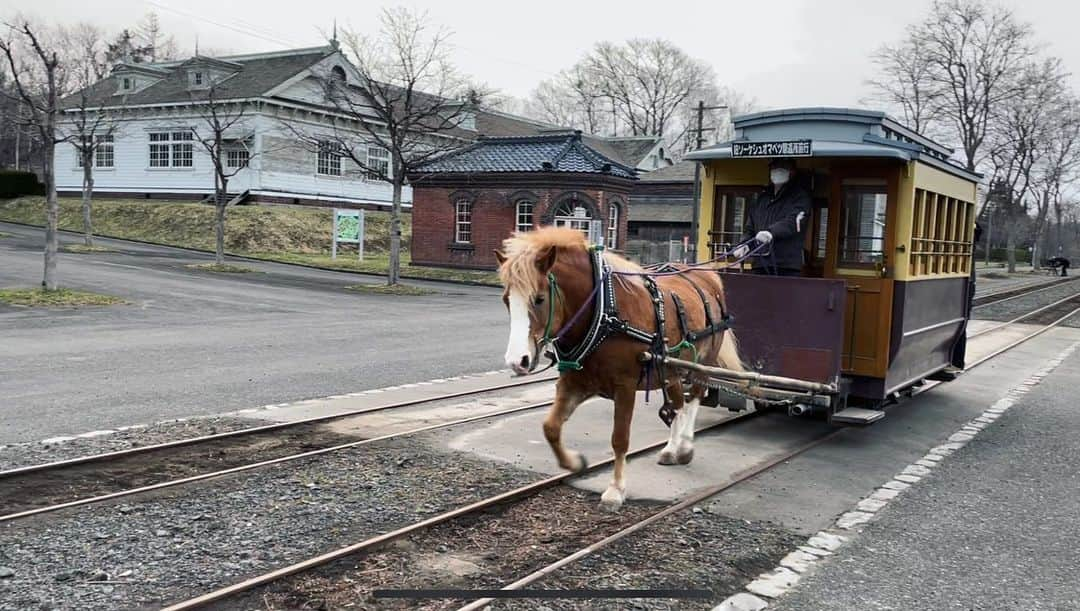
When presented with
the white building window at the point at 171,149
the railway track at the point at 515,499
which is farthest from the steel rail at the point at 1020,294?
the white building window at the point at 171,149

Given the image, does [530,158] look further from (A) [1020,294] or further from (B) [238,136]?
(A) [1020,294]

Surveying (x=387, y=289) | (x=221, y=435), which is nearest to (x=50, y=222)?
(x=387, y=289)

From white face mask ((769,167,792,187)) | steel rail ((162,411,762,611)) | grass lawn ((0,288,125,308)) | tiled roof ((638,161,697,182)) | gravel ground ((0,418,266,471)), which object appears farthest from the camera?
tiled roof ((638,161,697,182))

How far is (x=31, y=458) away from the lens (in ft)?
21.8

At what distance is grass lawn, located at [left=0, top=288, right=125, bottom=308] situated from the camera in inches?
678

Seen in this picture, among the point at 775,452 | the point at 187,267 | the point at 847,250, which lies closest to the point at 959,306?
the point at 847,250

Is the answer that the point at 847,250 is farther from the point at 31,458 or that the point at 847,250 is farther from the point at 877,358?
the point at 31,458

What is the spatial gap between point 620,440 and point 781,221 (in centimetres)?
311

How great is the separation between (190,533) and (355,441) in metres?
2.47

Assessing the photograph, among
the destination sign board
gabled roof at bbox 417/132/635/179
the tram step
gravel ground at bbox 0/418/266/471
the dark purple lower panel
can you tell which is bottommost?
gravel ground at bbox 0/418/266/471

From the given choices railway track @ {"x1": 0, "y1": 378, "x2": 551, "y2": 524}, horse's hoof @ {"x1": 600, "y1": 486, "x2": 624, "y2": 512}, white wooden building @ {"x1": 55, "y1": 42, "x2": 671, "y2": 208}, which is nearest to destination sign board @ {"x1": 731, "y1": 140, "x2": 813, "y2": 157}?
horse's hoof @ {"x1": 600, "y1": 486, "x2": 624, "y2": 512}

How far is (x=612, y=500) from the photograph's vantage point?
19.6 ft

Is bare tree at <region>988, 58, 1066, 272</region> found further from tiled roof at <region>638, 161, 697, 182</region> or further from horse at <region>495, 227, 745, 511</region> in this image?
horse at <region>495, 227, 745, 511</region>

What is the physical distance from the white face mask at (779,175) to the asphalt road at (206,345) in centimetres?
539
